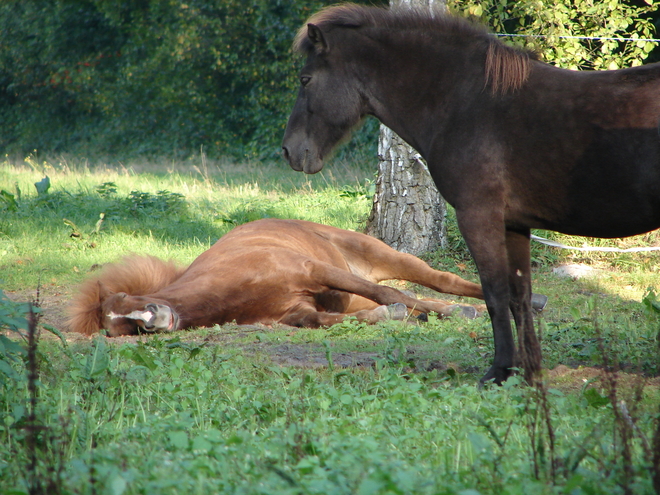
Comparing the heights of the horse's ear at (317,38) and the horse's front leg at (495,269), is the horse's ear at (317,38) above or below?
above

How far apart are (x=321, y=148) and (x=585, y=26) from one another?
19.7 feet

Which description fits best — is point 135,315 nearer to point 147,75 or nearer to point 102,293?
point 102,293

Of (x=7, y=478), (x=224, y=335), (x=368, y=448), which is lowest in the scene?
(x=224, y=335)

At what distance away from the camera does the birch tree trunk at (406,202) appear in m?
7.71

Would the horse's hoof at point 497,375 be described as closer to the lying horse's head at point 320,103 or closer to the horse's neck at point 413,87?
the horse's neck at point 413,87

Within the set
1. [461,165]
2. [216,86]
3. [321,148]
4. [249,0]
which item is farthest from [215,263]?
[216,86]

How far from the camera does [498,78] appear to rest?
3.67m

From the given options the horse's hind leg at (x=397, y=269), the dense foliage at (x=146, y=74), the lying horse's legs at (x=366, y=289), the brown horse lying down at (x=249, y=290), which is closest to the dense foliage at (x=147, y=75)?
the dense foliage at (x=146, y=74)

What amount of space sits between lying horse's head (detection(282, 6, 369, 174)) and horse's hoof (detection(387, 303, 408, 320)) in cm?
178

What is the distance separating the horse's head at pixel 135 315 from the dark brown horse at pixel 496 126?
1759 millimetres

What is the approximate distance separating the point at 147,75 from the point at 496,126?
2584 cm

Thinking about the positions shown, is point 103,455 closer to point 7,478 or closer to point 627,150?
point 7,478

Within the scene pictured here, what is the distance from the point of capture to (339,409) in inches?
123

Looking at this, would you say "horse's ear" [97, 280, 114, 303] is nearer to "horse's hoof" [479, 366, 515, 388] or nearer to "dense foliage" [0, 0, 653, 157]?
"horse's hoof" [479, 366, 515, 388]
